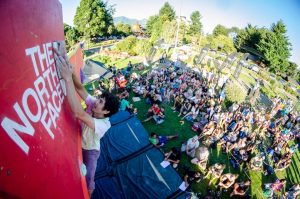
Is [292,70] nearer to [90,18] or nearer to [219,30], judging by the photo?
[219,30]

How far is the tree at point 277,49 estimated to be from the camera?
45.7m

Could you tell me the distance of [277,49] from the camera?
46562mm

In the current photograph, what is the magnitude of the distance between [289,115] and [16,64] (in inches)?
872

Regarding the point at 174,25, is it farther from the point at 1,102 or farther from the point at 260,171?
the point at 1,102

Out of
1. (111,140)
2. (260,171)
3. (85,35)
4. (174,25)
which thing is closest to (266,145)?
(260,171)

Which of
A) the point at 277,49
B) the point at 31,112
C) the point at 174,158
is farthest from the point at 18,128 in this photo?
the point at 277,49

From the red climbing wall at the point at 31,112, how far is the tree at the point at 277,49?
173 ft

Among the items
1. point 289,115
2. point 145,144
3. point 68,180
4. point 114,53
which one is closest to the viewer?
point 68,180

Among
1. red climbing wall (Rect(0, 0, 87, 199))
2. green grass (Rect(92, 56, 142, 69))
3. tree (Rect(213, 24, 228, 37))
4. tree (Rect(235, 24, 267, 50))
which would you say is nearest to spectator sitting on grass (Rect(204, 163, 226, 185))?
red climbing wall (Rect(0, 0, 87, 199))

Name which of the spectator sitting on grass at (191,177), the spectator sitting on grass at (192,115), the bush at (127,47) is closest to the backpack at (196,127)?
the spectator sitting on grass at (192,115)

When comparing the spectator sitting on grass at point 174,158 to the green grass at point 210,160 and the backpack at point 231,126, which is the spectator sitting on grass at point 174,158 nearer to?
the green grass at point 210,160

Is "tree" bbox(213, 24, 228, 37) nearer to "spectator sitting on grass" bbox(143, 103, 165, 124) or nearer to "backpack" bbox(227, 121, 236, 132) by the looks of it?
"backpack" bbox(227, 121, 236, 132)

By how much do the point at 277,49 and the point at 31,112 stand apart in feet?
182

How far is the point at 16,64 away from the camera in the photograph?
1.29 metres
